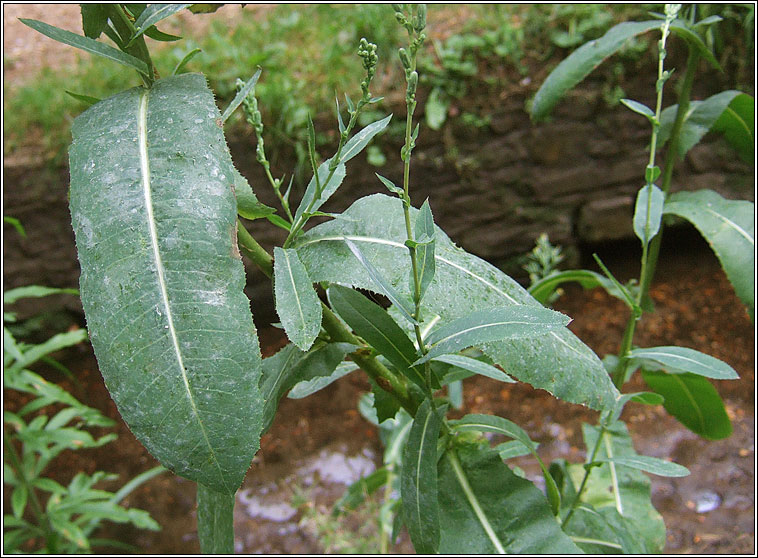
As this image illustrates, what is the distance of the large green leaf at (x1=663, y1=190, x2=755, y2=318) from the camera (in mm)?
896

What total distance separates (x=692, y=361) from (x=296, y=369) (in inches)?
17.0

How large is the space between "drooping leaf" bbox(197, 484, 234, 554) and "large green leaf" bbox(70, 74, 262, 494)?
0.19m

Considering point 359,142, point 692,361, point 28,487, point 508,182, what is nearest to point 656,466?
point 692,361

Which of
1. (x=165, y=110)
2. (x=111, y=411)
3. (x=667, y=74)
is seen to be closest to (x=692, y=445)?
(x=667, y=74)

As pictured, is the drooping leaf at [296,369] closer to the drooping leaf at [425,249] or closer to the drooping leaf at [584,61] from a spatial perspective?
the drooping leaf at [425,249]

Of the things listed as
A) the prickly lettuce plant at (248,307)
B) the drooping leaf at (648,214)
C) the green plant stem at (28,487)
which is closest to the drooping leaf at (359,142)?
the prickly lettuce plant at (248,307)

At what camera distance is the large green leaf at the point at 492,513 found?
0.59 m

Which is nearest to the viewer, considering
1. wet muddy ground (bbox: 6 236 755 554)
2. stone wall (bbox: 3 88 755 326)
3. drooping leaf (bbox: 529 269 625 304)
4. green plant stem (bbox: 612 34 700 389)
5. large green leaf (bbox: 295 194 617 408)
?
large green leaf (bbox: 295 194 617 408)

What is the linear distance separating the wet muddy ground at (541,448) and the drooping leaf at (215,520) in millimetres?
1320

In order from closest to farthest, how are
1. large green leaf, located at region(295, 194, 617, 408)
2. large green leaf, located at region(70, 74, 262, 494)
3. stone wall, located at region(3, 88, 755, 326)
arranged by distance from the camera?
large green leaf, located at region(70, 74, 262, 494) < large green leaf, located at region(295, 194, 617, 408) < stone wall, located at region(3, 88, 755, 326)

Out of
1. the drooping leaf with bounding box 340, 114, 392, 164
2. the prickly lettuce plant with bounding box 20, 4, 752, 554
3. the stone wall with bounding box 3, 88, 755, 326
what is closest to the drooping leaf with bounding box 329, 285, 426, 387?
the prickly lettuce plant with bounding box 20, 4, 752, 554

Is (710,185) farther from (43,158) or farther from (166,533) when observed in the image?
(43,158)

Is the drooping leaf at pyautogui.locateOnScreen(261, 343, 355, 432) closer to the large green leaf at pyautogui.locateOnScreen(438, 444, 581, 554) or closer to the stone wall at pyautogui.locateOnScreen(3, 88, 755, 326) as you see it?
the large green leaf at pyautogui.locateOnScreen(438, 444, 581, 554)

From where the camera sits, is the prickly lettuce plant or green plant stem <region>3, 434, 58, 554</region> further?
green plant stem <region>3, 434, 58, 554</region>
